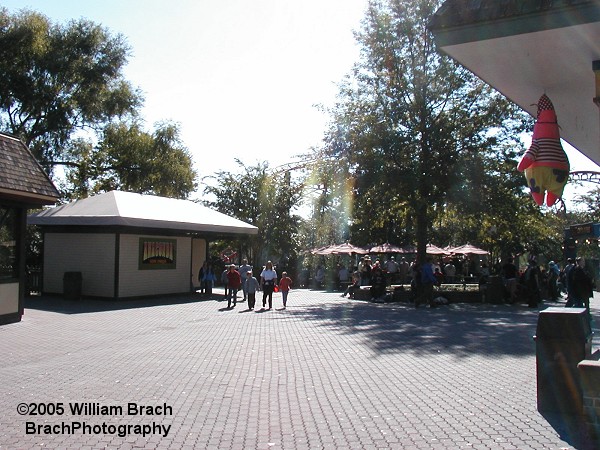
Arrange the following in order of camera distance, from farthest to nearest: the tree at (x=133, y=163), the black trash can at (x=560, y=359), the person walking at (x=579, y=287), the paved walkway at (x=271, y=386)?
the tree at (x=133, y=163)
the person walking at (x=579, y=287)
the black trash can at (x=560, y=359)
the paved walkway at (x=271, y=386)

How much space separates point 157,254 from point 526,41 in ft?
67.4

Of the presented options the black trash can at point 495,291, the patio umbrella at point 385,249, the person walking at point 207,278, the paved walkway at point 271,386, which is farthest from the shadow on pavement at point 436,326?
the patio umbrella at point 385,249

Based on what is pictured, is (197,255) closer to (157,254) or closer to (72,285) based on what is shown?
(157,254)

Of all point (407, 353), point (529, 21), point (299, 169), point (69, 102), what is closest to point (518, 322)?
point (407, 353)

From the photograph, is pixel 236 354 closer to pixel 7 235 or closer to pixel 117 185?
pixel 7 235

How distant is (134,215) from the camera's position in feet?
68.7

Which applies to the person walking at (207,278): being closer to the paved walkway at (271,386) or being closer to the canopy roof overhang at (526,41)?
the paved walkway at (271,386)

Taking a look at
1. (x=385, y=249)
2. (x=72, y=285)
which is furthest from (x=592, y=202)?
(x=72, y=285)

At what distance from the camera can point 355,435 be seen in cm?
572

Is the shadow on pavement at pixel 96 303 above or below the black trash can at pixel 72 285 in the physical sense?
below

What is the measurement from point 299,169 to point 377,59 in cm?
2020

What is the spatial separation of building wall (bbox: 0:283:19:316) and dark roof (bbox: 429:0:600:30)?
520 inches

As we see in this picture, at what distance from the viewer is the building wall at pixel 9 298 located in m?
14.2

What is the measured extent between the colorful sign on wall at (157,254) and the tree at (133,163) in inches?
395
